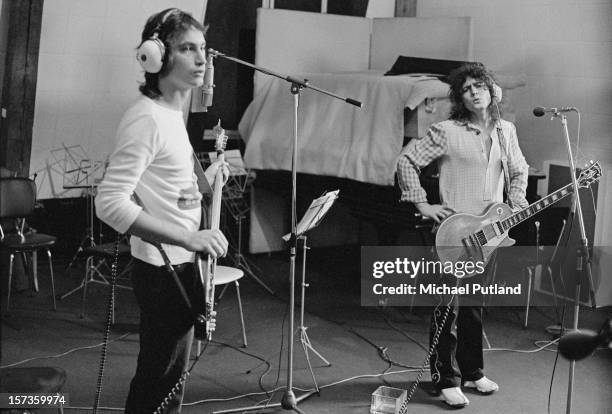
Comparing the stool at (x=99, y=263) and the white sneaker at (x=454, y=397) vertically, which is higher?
the stool at (x=99, y=263)

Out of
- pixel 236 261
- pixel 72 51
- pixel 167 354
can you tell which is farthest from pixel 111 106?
pixel 167 354

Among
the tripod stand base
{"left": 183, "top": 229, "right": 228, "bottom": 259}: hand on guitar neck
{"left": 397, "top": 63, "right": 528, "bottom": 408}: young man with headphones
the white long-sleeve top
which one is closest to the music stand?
the tripod stand base

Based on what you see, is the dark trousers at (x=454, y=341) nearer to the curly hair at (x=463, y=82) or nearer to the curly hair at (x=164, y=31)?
the curly hair at (x=463, y=82)

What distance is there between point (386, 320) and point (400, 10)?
3.41 metres

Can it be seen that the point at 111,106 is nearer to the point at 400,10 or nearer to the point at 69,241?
the point at 69,241

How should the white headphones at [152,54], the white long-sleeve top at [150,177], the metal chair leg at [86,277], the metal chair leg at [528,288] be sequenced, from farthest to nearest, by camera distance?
1. the metal chair leg at [528,288]
2. the metal chair leg at [86,277]
3. the white headphones at [152,54]
4. the white long-sleeve top at [150,177]

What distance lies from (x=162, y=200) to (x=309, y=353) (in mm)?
2503

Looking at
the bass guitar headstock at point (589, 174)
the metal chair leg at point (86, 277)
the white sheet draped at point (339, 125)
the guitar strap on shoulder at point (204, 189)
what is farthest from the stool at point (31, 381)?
the white sheet draped at point (339, 125)

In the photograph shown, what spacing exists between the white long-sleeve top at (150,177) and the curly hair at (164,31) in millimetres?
54

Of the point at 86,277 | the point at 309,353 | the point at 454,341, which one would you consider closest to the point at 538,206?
the point at 454,341

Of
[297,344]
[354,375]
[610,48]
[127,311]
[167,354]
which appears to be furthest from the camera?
[610,48]

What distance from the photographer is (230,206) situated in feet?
22.6

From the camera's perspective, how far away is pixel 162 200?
2328mm

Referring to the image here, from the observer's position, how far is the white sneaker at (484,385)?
3.99m
